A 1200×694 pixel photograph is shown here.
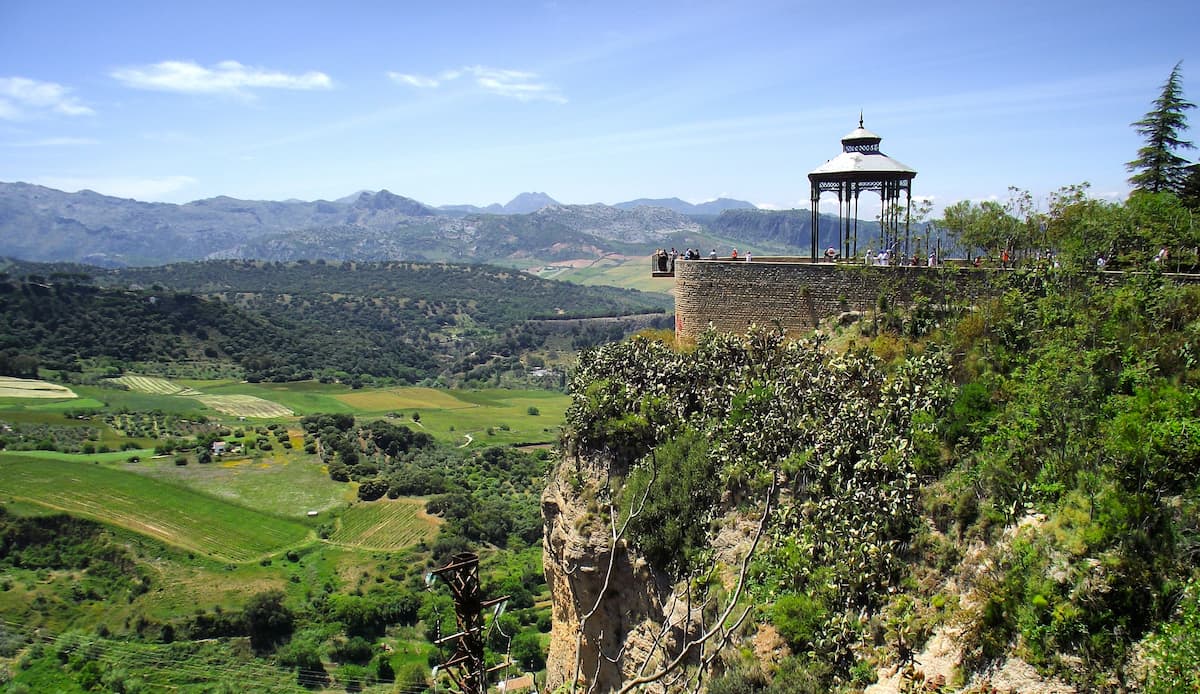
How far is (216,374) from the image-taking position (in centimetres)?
12650

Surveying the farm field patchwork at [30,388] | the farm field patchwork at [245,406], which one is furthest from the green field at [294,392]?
the farm field patchwork at [30,388]

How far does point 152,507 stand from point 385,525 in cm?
1900

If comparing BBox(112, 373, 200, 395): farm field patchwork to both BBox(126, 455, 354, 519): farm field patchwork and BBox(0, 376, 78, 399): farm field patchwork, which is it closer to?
BBox(0, 376, 78, 399): farm field patchwork

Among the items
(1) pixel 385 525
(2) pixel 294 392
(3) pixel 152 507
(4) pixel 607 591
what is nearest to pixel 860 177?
(4) pixel 607 591

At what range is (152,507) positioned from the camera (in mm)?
68312

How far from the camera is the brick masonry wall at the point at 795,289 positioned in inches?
786

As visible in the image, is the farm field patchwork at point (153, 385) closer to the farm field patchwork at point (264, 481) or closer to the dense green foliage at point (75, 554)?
the farm field patchwork at point (264, 481)

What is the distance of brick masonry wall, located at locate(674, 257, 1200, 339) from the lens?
A: 1997 centimetres

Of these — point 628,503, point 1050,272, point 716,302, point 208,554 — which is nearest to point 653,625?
point 628,503

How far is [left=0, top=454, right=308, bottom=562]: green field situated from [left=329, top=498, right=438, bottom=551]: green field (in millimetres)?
3738

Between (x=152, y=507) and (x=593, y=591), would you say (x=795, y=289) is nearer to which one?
(x=593, y=591)

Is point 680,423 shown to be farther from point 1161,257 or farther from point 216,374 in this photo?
point 216,374

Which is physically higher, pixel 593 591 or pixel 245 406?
pixel 593 591

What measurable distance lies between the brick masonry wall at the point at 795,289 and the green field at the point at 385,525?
1888 inches
